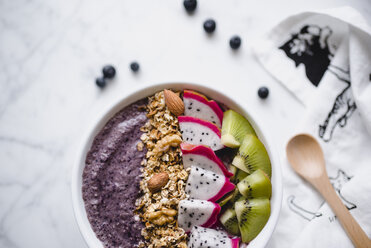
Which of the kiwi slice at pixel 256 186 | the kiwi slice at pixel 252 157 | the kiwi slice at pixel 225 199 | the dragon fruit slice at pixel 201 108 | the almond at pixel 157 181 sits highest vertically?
the dragon fruit slice at pixel 201 108

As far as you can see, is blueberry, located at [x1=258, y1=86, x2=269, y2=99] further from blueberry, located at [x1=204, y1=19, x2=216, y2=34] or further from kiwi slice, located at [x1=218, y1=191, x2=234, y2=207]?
kiwi slice, located at [x1=218, y1=191, x2=234, y2=207]

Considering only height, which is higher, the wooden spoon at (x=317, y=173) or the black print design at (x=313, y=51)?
the black print design at (x=313, y=51)

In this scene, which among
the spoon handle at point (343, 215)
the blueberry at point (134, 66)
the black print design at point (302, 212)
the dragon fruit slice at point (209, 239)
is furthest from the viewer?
the blueberry at point (134, 66)

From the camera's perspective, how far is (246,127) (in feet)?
5.56

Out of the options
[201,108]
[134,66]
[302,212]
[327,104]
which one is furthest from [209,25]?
[302,212]

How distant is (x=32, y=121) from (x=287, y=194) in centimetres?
159

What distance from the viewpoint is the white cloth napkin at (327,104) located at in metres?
1.90

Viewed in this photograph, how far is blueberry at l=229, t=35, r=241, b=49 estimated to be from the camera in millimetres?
2066

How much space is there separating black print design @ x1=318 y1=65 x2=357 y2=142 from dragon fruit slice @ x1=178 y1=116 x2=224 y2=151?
0.73 metres

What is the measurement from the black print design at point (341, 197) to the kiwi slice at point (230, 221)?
48 cm

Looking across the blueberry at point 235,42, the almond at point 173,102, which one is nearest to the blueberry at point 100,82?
the almond at point 173,102

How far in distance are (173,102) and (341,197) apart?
3.60 ft

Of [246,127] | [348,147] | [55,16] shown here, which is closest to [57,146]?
[55,16]

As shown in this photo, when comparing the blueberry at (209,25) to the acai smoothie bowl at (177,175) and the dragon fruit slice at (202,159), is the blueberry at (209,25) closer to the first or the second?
the acai smoothie bowl at (177,175)
